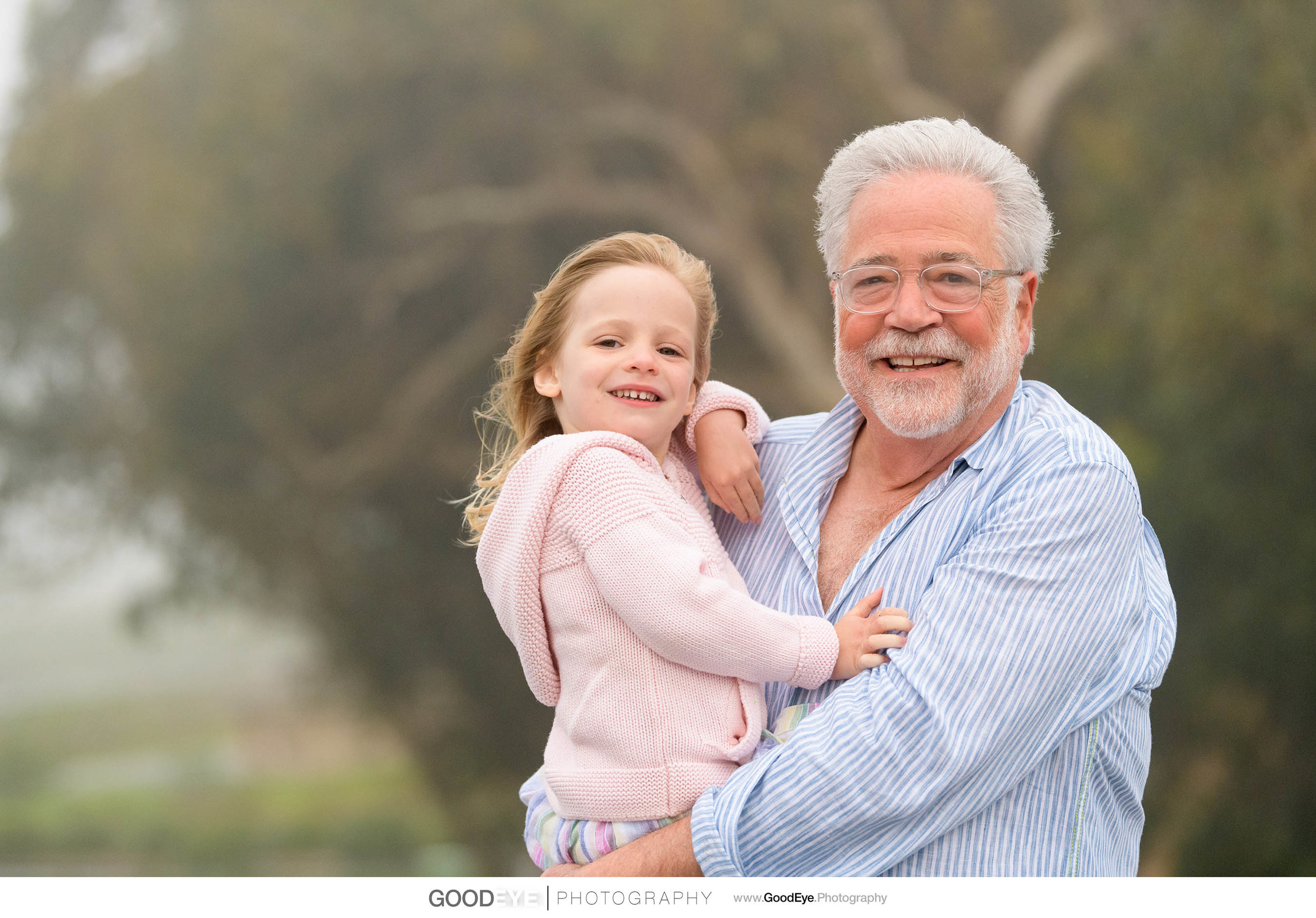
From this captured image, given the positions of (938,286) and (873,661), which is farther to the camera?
(938,286)

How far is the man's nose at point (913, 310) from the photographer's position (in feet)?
5.29

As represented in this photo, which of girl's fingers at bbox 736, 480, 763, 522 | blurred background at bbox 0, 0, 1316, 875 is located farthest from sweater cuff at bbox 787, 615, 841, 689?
blurred background at bbox 0, 0, 1316, 875

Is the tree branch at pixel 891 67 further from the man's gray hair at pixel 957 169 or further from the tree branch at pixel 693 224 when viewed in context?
the man's gray hair at pixel 957 169

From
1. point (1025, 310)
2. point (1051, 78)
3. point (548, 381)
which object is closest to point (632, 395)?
point (548, 381)

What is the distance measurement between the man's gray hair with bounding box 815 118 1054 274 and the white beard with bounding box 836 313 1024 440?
0.40 feet

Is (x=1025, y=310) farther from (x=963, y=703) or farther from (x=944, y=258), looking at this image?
(x=963, y=703)

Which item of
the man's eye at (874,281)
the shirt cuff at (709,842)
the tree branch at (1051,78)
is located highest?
the tree branch at (1051,78)

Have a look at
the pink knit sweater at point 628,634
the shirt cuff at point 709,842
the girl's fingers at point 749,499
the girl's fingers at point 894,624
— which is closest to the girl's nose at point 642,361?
the pink knit sweater at point 628,634

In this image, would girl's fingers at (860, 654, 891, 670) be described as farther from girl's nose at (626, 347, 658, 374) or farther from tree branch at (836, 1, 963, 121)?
tree branch at (836, 1, 963, 121)

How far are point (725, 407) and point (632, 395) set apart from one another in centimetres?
25

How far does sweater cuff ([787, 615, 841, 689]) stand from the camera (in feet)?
4.80

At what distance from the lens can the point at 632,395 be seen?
1.66 metres

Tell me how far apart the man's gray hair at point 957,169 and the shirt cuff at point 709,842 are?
79 centimetres

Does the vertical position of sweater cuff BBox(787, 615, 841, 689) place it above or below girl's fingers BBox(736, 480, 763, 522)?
below
